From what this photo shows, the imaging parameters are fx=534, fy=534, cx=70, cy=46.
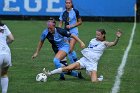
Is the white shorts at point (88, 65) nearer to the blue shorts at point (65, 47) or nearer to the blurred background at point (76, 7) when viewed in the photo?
the blue shorts at point (65, 47)

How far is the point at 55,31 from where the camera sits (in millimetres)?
12945

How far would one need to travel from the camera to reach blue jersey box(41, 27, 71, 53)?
12.9m

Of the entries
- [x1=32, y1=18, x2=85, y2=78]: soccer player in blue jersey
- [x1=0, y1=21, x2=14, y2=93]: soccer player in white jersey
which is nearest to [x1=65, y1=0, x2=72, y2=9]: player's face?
[x1=32, y1=18, x2=85, y2=78]: soccer player in blue jersey

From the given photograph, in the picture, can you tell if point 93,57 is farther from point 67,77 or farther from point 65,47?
point 67,77

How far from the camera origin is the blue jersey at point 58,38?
42.3 ft

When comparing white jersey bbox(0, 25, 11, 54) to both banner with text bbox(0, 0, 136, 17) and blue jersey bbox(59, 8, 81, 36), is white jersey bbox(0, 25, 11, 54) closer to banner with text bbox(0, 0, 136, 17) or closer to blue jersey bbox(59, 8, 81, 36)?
blue jersey bbox(59, 8, 81, 36)

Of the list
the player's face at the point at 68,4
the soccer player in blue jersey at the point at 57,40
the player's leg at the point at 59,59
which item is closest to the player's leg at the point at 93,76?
the soccer player in blue jersey at the point at 57,40

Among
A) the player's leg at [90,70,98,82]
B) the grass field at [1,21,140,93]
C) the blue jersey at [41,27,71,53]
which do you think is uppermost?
the blue jersey at [41,27,71,53]

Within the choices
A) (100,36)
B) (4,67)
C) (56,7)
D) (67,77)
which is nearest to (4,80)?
(4,67)

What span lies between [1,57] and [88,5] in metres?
32.1

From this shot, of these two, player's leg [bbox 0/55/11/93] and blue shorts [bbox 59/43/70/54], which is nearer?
player's leg [bbox 0/55/11/93]

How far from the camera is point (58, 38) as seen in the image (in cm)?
1304

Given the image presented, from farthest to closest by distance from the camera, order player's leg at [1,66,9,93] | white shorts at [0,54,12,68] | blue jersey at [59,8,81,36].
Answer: blue jersey at [59,8,81,36] < player's leg at [1,66,9,93] < white shorts at [0,54,12,68]

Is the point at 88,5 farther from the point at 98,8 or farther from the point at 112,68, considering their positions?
the point at 112,68
